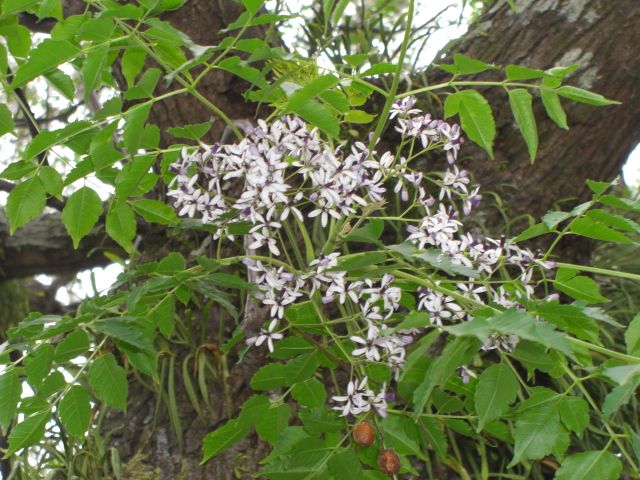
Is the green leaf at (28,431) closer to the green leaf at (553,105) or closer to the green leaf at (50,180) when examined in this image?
the green leaf at (50,180)

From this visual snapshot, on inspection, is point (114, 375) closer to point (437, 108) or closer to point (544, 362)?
point (544, 362)

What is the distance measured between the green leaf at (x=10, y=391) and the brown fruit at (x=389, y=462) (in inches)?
14.7

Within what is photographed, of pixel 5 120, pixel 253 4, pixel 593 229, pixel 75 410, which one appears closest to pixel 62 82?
pixel 5 120

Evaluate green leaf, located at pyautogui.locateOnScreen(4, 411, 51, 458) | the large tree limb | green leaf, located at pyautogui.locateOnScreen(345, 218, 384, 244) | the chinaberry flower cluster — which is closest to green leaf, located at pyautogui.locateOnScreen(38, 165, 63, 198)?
the chinaberry flower cluster

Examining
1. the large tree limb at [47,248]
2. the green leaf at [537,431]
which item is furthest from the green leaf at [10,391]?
the large tree limb at [47,248]

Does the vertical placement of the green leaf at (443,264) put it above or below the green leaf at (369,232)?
below

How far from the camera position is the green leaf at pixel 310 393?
0.88m

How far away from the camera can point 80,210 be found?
2.90 feet

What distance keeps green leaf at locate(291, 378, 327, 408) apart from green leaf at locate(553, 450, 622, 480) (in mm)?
255

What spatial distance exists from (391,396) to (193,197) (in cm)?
29

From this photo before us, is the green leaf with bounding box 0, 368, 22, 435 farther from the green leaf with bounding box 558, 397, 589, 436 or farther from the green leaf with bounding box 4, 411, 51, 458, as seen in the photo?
the green leaf with bounding box 558, 397, 589, 436

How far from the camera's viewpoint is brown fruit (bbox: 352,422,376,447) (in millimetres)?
838

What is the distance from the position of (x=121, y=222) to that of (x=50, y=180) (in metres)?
0.09

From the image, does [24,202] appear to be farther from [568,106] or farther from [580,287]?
[568,106]
